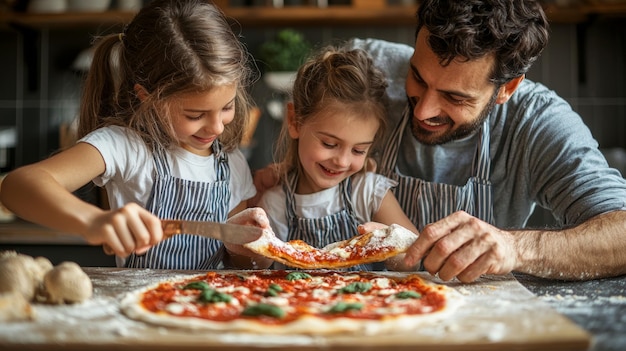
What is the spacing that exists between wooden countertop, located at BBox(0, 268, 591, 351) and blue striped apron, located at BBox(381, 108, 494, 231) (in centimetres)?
79

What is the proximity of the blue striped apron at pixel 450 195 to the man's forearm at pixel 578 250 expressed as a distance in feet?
1.29

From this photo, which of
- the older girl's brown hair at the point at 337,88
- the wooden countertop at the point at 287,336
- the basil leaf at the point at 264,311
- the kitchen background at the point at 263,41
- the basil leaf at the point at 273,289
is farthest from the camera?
the kitchen background at the point at 263,41

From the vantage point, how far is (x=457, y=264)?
1614 mm

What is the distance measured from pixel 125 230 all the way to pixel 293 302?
374 millimetres

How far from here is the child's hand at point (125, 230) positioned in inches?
55.2

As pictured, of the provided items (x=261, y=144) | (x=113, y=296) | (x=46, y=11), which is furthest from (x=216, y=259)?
(x=46, y=11)

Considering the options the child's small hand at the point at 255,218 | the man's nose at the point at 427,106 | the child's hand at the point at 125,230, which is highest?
the man's nose at the point at 427,106

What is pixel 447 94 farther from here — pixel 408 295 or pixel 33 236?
pixel 33 236

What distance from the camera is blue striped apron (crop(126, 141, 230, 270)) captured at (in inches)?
77.9

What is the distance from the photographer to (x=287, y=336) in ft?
3.97

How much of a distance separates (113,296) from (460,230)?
80cm

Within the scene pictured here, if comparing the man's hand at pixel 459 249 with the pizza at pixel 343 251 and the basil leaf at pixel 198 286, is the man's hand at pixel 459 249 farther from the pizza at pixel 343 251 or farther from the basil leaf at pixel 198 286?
the basil leaf at pixel 198 286

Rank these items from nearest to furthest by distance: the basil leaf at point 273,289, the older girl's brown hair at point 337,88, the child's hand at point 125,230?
1. the child's hand at point 125,230
2. the basil leaf at point 273,289
3. the older girl's brown hair at point 337,88

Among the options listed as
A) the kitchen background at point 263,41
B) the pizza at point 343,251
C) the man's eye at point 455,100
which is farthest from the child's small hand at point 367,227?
the kitchen background at point 263,41
